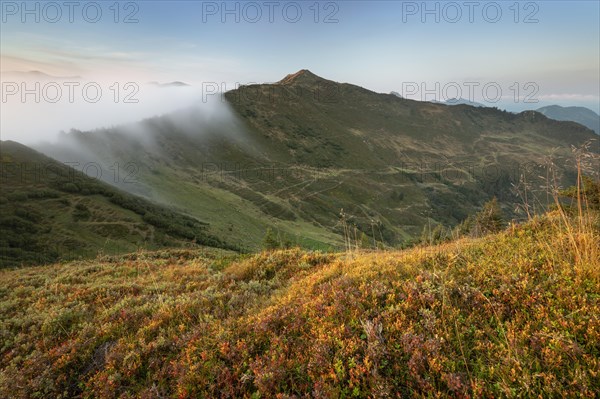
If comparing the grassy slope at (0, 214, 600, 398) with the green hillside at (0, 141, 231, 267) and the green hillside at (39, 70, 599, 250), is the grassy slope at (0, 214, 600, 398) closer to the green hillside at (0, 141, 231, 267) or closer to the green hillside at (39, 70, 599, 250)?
the green hillside at (0, 141, 231, 267)

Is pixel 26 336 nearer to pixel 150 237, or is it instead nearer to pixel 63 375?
pixel 63 375

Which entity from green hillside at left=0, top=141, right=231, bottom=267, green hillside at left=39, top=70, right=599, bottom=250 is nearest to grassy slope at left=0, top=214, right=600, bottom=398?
green hillside at left=0, top=141, right=231, bottom=267

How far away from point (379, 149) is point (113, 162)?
480ft

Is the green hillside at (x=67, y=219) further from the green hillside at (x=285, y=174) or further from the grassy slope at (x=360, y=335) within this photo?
the grassy slope at (x=360, y=335)

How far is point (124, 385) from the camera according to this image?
4.48m

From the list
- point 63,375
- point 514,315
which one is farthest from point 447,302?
point 63,375

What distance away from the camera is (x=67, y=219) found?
1662 inches

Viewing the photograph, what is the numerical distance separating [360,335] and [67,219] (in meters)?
50.2

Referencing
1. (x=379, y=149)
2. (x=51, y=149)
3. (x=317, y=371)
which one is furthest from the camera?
(x=379, y=149)

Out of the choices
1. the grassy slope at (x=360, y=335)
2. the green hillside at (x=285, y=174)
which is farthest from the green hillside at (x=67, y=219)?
the grassy slope at (x=360, y=335)

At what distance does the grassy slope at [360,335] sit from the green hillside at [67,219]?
109 ft

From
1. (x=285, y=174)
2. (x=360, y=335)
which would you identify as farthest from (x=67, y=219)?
(x=285, y=174)

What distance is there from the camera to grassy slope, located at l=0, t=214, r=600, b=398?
339 centimetres

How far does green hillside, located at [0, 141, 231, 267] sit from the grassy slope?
33.3m
